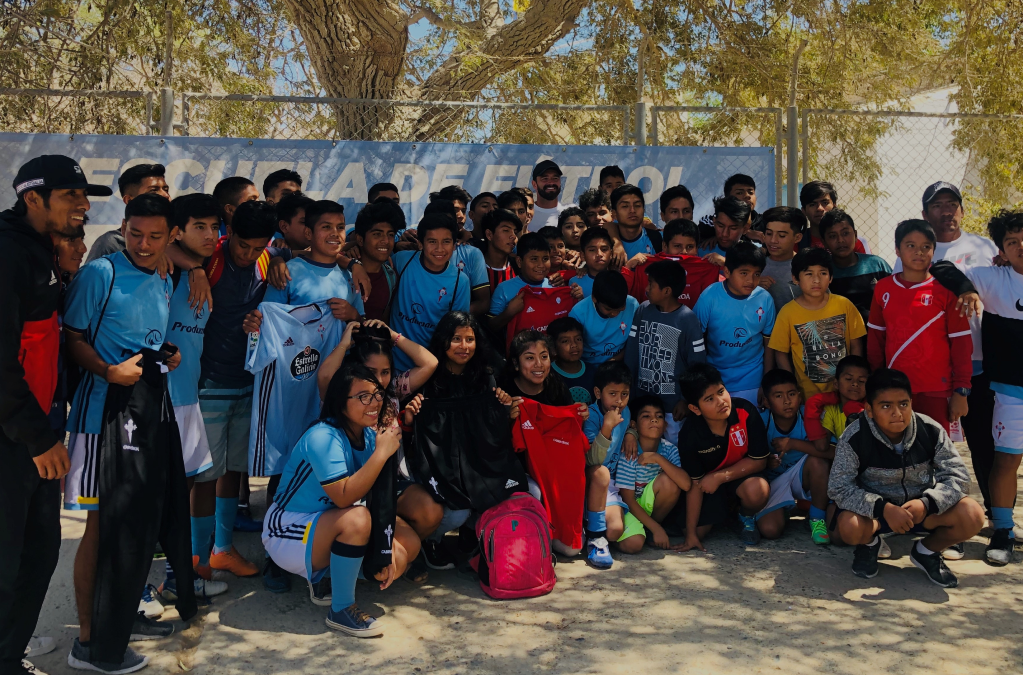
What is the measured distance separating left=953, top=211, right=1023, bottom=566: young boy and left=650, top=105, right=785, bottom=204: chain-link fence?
207 centimetres

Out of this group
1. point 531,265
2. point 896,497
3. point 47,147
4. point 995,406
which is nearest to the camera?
point 896,497

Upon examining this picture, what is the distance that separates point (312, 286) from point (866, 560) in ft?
9.85

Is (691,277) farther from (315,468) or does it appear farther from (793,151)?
(315,468)

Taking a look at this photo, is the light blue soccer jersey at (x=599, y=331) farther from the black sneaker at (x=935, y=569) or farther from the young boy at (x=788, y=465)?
the black sneaker at (x=935, y=569)

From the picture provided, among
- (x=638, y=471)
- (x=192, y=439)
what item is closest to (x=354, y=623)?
(x=192, y=439)

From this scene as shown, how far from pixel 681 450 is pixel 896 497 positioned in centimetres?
109

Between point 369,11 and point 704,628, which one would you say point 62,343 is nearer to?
point 704,628

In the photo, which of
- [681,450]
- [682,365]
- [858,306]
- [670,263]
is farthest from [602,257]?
[858,306]

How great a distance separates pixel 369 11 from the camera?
7.76 metres

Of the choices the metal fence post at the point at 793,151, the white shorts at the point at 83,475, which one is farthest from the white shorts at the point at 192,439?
the metal fence post at the point at 793,151

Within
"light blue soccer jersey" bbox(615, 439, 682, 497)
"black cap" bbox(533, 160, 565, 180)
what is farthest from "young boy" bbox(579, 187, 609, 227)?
"light blue soccer jersey" bbox(615, 439, 682, 497)

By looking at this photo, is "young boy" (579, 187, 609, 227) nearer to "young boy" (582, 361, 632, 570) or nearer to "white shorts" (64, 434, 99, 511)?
"young boy" (582, 361, 632, 570)

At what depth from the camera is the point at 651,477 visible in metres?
4.85

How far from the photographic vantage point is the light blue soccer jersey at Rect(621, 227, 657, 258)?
19.0 ft
